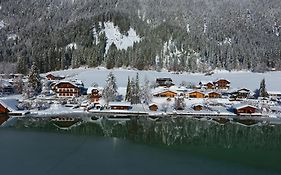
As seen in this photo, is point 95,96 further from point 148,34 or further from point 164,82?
point 148,34

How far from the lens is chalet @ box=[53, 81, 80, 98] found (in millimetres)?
48469

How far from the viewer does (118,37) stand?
307 ft

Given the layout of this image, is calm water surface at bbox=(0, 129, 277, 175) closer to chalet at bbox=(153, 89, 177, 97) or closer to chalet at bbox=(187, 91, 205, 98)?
chalet at bbox=(153, 89, 177, 97)

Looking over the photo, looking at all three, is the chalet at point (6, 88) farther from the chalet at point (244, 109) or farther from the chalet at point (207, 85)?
the chalet at point (244, 109)

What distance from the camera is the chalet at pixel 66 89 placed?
48.5 meters

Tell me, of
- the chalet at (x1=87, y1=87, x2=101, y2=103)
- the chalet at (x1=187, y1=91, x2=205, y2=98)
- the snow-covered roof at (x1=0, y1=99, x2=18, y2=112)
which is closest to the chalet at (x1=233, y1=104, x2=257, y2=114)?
the chalet at (x1=187, y1=91, x2=205, y2=98)

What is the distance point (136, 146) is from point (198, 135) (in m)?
7.15

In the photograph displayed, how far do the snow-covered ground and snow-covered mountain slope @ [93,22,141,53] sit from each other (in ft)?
58.7

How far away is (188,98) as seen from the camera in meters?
48.2

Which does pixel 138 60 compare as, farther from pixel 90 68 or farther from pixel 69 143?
pixel 69 143

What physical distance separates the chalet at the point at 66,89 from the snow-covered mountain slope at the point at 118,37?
133 feet

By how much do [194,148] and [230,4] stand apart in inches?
3922

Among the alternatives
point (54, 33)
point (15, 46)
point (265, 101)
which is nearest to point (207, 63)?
point (265, 101)

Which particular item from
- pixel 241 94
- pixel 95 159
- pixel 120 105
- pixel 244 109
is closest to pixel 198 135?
pixel 95 159
